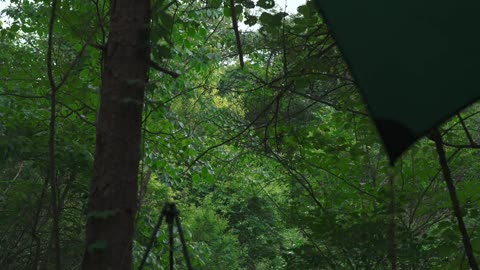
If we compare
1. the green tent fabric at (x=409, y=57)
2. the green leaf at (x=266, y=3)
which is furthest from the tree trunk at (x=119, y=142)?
the green tent fabric at (x=409, y=57)

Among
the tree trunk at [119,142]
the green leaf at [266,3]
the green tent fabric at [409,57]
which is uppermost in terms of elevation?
the green leaf at [266,3]

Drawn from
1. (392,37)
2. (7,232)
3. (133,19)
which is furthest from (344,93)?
(7,232)

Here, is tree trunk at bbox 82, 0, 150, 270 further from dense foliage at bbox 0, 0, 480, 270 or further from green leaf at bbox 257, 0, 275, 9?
green leaf at bbox 257, 0, 275, 9

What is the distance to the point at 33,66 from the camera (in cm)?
404

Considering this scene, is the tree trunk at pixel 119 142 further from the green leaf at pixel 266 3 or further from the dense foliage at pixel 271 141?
the green leaf at pixel 266 3

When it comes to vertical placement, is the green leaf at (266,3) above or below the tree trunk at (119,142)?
above

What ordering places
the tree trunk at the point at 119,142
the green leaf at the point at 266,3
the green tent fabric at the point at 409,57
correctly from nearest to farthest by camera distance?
the green tent fabric at the point at 409,57
the tree trunk at the point at 119,142
the green leaf at the point at 266,3

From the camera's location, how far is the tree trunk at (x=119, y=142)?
145 centimetres

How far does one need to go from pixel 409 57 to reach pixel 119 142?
1001 millimetres

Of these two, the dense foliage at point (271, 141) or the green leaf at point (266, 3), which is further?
the dense foliage at point (271, 141)

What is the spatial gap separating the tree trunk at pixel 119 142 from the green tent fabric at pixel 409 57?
93 cm

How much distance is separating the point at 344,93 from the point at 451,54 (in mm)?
2370

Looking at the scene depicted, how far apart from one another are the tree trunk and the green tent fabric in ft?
3.06

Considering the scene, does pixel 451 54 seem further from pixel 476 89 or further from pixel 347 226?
pixel 347 226
